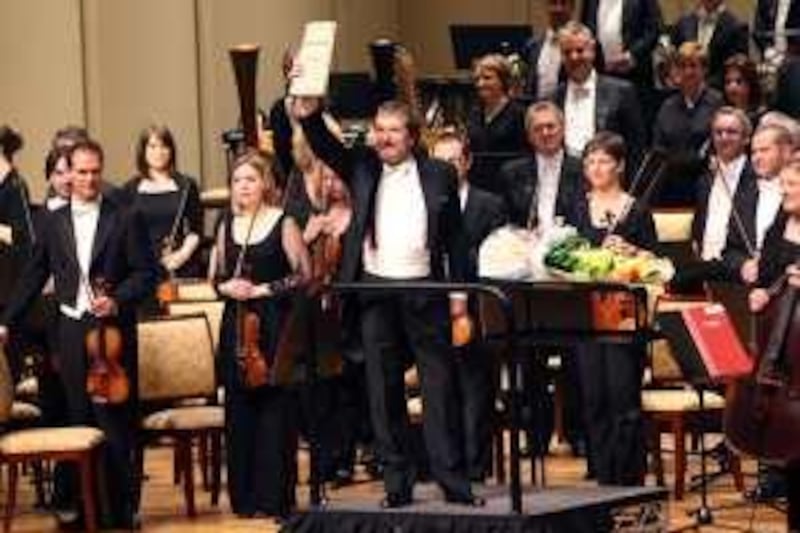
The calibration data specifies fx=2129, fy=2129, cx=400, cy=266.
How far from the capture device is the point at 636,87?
38.9 feet

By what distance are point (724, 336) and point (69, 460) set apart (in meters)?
2.89

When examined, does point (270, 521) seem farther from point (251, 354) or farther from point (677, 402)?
point (677, 402)

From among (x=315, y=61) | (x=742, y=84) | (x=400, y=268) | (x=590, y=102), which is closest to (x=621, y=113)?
(x=590, y=102)

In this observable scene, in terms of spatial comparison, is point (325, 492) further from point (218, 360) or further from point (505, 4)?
point (505, 4)

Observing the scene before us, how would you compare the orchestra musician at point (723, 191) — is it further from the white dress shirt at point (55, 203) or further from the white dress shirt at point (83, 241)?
Result: the white dress shirt at point (55, 203)

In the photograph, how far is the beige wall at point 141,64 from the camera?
41.4ft

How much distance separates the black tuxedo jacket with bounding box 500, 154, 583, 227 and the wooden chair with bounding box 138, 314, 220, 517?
1488mm

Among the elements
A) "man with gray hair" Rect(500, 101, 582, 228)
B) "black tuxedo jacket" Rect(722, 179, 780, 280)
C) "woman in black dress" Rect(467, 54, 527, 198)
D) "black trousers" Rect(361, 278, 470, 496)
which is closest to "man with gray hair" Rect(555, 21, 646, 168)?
"woman in black dress" Rect(467, 54, 527, 198)

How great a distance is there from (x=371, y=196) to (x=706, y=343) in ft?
4.12

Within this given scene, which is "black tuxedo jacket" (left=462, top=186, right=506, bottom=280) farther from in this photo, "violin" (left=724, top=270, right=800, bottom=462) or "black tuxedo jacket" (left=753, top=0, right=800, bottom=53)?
"black tuxedo jacket" (left=753, top=0, right=800, bottom=53)

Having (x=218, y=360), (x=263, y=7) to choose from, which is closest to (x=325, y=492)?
(x=218, y=360)

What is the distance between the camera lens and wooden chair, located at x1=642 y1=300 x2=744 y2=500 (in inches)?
Result: 346

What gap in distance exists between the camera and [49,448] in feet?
27.5

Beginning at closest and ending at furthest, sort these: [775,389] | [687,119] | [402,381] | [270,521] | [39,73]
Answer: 1. [775,389]
2. [402,381]
3. [270,521]
4. [687,119]
5. [39,73]
